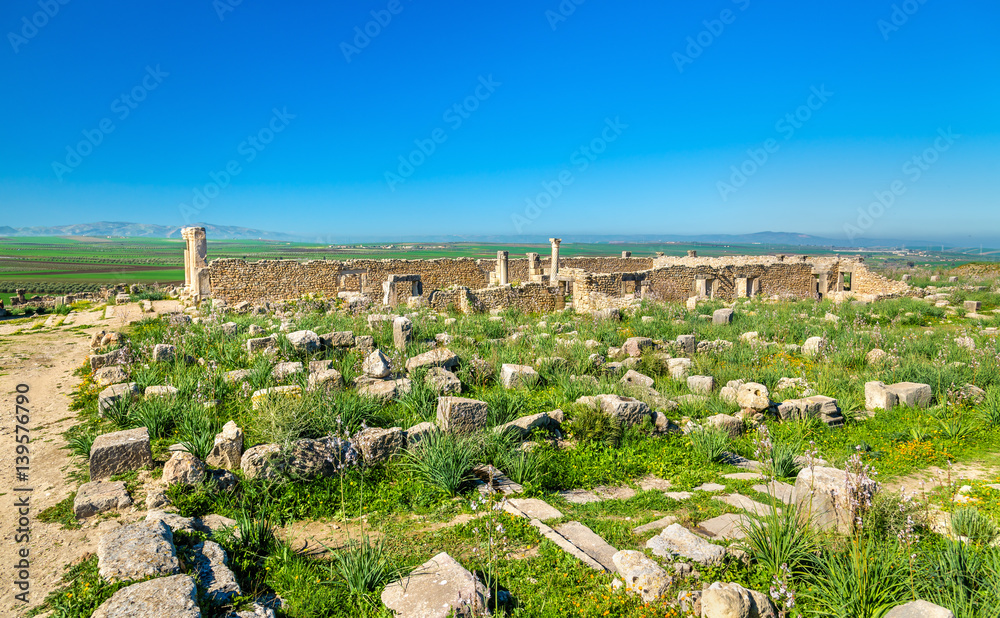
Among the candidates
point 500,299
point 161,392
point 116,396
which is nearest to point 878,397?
point 161,392

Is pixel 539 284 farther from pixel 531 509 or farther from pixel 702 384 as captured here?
pixel 531 509

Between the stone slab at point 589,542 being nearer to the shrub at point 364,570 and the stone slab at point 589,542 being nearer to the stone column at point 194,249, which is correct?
the shrub at point 364,570

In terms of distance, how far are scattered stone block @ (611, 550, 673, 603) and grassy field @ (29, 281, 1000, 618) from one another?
6 cm

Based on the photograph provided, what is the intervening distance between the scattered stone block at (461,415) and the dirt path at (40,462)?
3.42 meters

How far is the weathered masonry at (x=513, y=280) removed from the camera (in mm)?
19781

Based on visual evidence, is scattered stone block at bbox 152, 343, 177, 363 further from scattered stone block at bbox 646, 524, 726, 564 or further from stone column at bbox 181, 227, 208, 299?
stone column at bbox 181, 227, 208, 299

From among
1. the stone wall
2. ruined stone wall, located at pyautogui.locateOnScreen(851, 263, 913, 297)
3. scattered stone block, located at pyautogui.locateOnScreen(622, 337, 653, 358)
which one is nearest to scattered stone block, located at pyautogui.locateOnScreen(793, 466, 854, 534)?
scattered stone block, located at pyautogui.locateOnScreen(622, 337, 653, 358)

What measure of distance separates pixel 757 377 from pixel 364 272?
19309mm

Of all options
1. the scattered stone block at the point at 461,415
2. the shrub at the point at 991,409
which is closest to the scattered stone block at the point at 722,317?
the shrub at the point at 991,409

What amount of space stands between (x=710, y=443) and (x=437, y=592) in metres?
4.13

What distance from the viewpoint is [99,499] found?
4.82 meters

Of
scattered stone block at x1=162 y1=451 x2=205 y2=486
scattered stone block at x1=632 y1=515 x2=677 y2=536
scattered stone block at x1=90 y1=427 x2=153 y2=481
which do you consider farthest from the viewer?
scattered stone block at x1=90 y1=427 x2=153 y2=481

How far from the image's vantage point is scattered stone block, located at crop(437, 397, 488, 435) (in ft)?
20.3

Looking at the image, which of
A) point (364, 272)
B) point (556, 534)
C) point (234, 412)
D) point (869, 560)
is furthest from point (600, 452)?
point (364, 272)
